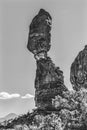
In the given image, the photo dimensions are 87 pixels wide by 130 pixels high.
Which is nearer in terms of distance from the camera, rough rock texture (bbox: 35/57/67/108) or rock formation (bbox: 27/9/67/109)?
rough rock texture (bbox: 35/57/67/108)

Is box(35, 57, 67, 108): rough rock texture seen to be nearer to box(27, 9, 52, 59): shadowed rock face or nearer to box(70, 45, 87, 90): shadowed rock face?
box(27, 9, 52, 59): shadowed rock face

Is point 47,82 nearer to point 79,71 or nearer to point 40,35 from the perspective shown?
point 79,71

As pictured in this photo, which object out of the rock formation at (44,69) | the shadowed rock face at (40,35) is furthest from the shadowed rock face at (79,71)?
the shadowed rock face at (40,35)

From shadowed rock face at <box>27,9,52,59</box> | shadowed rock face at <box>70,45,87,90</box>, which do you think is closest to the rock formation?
shadowed rock face at <box>27,9,52,59</box>

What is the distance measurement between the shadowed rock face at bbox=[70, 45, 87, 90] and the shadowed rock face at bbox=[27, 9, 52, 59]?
10.2 metres

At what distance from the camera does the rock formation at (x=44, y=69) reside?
3959 inches

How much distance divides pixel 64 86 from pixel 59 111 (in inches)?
896

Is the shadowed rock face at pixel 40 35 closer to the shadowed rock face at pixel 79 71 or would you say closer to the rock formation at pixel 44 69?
the rock formation at pixel 44 69

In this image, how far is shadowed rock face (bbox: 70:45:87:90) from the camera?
9869 centimetres

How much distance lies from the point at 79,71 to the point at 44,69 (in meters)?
10.7

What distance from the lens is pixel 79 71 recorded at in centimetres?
10150

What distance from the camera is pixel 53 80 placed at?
338 feet

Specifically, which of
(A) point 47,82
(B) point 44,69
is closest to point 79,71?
(A) point 47,82

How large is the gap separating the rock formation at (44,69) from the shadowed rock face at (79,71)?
350 cm
